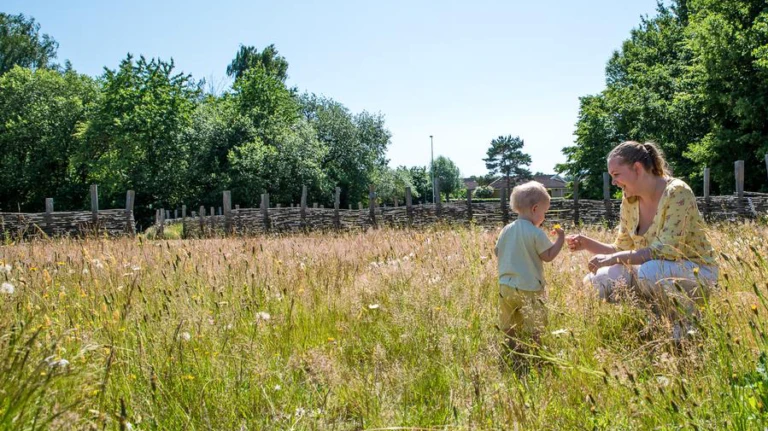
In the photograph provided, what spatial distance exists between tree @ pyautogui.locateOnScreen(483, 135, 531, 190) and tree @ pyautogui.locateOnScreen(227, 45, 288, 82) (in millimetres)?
47246

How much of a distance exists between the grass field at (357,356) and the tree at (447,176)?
92.3 metres

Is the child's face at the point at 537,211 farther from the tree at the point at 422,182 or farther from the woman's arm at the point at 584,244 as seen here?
the tree at the point at 422,182

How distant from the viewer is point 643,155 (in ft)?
12.1

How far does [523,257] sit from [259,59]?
48090 mm

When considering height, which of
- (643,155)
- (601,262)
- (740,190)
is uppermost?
(643,155)

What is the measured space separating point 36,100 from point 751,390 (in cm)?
A: 4577

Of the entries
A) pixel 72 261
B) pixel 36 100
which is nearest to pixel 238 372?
pixel 72 261

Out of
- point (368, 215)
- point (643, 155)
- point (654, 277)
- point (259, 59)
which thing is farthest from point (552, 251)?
point (259, 59)

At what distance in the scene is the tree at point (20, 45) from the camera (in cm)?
4169

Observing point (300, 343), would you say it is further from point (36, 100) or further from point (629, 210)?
point (36, 100)

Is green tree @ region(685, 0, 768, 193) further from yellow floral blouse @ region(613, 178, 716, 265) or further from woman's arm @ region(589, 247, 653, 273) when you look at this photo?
woman's arm @ region(589, 247, 653, 273)

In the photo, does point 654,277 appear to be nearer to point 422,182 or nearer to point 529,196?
point 529,196

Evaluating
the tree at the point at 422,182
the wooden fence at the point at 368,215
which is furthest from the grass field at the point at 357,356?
the tree at the point at 422,182

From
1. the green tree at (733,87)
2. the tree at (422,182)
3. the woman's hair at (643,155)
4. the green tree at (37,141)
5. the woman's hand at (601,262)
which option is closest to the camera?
the woman's hand at (601,262)
